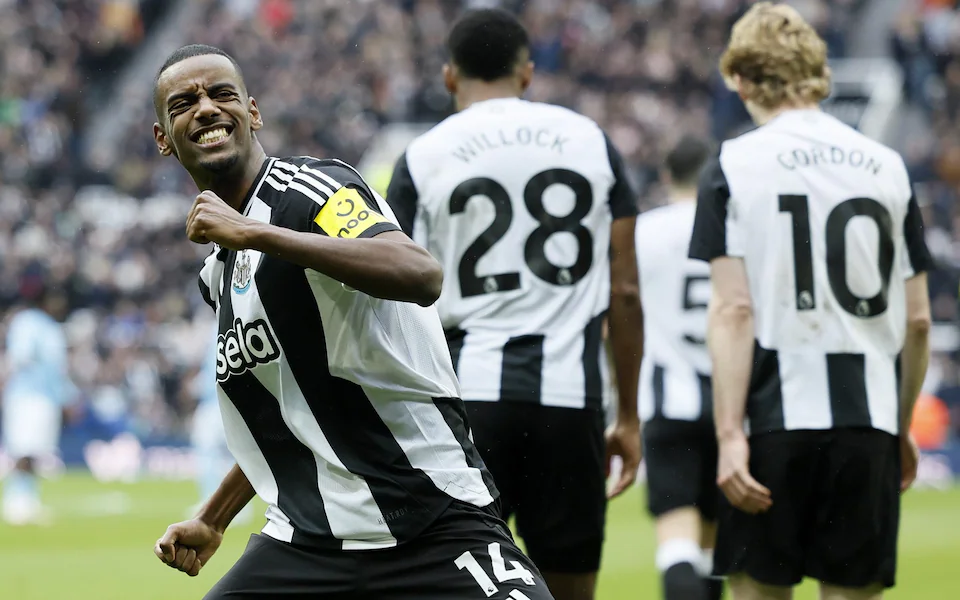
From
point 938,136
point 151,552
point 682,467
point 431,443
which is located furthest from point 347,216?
point 938,136

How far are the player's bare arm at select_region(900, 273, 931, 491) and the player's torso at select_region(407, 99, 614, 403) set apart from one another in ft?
3.36

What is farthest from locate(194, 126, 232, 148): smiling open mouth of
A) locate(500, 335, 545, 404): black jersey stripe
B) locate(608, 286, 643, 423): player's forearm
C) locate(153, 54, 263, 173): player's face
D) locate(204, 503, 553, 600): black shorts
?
locate(608, 286, 643, 423): player's forearm

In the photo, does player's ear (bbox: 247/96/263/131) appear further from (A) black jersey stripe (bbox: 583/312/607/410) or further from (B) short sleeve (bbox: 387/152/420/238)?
(A) black jersey stripe (bbox: 583/312/607/410)

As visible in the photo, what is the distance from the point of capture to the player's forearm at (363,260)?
3.01m

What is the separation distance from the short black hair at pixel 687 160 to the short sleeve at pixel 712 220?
208 cm

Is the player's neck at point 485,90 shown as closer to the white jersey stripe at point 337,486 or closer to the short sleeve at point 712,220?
the short sleeve at point 712,220

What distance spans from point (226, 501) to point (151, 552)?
26.0 ft

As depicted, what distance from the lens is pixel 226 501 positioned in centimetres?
380

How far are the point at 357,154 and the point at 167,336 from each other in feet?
15.2

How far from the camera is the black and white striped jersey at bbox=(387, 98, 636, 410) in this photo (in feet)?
16.1

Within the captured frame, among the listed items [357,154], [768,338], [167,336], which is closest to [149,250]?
[167,336]

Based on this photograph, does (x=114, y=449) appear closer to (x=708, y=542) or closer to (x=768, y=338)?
(x=708, y=542)

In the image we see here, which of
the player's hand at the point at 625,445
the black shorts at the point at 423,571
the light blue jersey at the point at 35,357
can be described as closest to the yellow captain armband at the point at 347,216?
the black shorts at the point at 423,571

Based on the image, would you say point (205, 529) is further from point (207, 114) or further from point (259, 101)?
point (259, 101)
